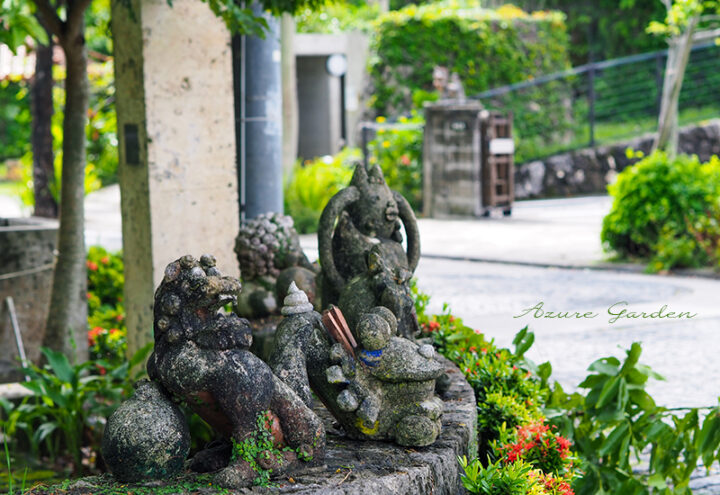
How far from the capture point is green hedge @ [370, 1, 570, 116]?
689 inches

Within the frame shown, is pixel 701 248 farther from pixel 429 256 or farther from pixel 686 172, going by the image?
pixel 429 256

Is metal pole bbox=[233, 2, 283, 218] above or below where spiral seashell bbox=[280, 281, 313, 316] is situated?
above

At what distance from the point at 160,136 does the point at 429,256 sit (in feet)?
20.1

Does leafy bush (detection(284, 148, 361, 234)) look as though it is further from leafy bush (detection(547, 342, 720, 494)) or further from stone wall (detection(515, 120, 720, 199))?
leafy bush (detection(547, 342, 720, 494))

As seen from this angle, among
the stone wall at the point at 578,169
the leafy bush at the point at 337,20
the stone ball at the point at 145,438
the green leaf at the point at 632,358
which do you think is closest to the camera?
the stone ball at the point at 145,438

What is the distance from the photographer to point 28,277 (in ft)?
21.0

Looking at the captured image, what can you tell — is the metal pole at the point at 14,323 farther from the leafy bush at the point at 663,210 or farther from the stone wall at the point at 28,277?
the leafy bush at the point at 663,210

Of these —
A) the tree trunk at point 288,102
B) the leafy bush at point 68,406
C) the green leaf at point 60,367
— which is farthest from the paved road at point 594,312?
the tree trunk at point 288,102

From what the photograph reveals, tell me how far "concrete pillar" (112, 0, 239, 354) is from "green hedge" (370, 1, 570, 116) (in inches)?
510

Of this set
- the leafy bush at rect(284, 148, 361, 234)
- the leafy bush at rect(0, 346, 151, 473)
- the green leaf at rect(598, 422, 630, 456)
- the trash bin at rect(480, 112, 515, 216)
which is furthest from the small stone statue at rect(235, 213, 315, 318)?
the trash bin at rect(480, 112, 515, 216)

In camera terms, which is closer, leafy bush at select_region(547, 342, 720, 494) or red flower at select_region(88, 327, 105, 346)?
leafy bush at select_region(547, 342, 720, 494)

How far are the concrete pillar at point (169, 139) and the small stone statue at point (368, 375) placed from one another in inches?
83.7

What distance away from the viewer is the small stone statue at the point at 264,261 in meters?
4.12

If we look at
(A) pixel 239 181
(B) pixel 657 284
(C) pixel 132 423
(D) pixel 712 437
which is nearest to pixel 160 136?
(A) pixel 239 181
